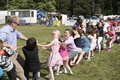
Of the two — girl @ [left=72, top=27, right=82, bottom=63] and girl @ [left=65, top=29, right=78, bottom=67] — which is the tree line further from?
girl @ [left=65, top=29, right=78, bottom=67]

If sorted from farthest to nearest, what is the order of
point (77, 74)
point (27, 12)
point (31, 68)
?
1. point (27, 12)
2. point (77, 74)
3. point (31, 68)

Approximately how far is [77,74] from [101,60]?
2.54 meters

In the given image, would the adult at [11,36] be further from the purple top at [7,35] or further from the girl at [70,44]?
the girl at [70,44]

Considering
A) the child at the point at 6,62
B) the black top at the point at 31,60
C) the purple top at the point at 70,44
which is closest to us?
the child at the point at 6,62

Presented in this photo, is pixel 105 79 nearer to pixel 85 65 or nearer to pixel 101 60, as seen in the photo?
pixel 85 65

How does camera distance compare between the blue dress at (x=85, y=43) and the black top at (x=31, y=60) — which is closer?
the black top at (x=31, y=60)

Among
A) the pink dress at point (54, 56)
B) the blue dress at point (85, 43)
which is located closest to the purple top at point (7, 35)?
the pink dress at point (54, 56)

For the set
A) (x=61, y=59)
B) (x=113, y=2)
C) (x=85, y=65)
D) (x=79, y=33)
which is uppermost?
(x=113, y=2)

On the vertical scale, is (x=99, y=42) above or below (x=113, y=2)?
below

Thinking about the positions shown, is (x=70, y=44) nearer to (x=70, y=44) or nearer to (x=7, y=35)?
(x=70, y=44)

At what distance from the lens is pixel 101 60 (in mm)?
8953

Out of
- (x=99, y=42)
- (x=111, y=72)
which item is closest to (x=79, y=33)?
(x=111, y=72)

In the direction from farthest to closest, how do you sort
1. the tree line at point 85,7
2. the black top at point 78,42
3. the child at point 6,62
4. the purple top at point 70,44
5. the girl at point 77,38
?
1. the tree line at point 85,7
2. the black top at point 78,42
3. the girl at point 77,38
4. the purple top at point 70,44
5. the child at point 6,62

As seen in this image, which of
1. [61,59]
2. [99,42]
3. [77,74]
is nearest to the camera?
[61,59]
